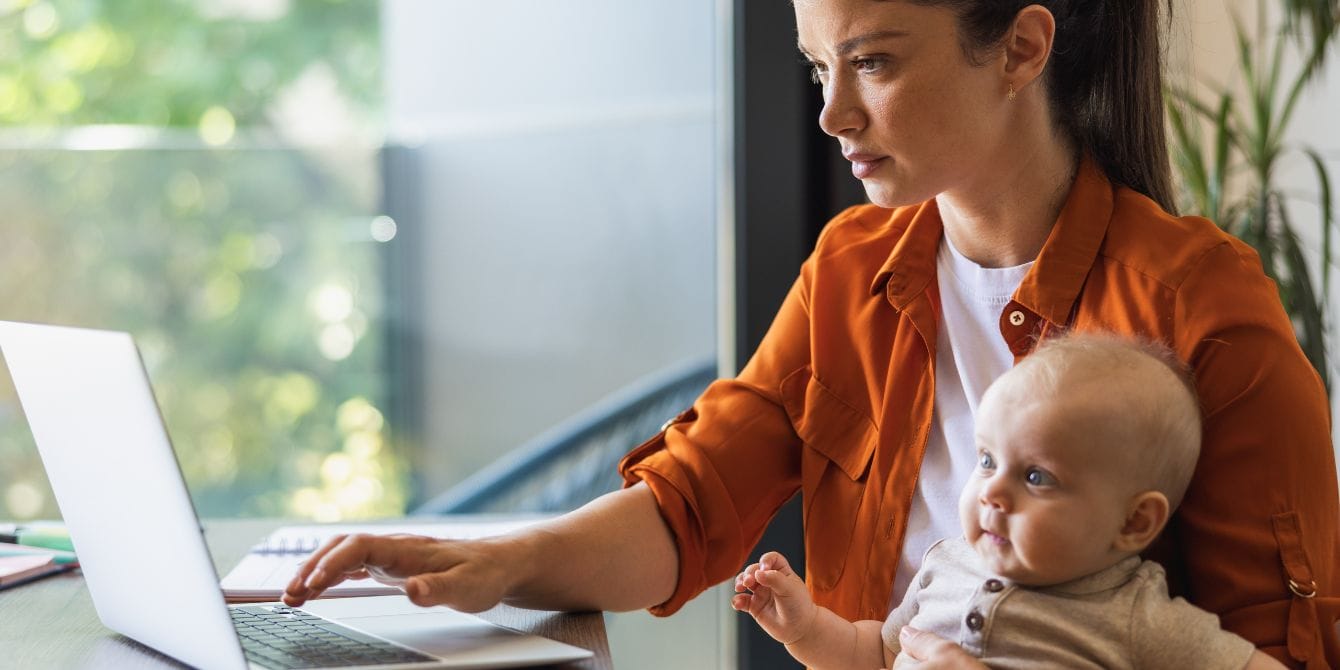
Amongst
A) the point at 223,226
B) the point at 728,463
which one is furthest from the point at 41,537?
the point at 223,226

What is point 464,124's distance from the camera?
99.0 inches

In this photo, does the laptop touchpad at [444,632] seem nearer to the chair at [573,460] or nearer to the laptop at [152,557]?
the laptop at [152,557]

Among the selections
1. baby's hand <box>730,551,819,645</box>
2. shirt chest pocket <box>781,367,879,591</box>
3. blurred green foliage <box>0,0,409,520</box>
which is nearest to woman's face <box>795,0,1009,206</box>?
shirt chest pocket <box>781,367,879,591</box>

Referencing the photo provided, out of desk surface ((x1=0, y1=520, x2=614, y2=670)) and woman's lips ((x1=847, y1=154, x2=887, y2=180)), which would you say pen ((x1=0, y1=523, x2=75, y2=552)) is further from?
woman's lips ((x1=847, y1=154, x2=887, y2=180))

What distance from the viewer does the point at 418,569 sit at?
3.40 ft

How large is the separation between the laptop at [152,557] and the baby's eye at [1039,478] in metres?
0.36

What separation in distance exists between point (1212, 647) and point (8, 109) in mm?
2335

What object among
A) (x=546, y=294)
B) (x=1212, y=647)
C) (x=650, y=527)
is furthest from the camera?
(x=546, y=294)

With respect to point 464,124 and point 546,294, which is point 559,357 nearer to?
point 546,294

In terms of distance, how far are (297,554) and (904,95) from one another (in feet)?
2.40

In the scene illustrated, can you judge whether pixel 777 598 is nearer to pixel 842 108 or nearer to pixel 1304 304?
pixel 842 108

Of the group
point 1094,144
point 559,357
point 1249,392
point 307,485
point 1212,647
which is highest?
point 1094,144

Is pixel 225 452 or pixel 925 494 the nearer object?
pixel 925 494

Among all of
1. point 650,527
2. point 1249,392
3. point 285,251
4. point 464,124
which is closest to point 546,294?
point 464,124
